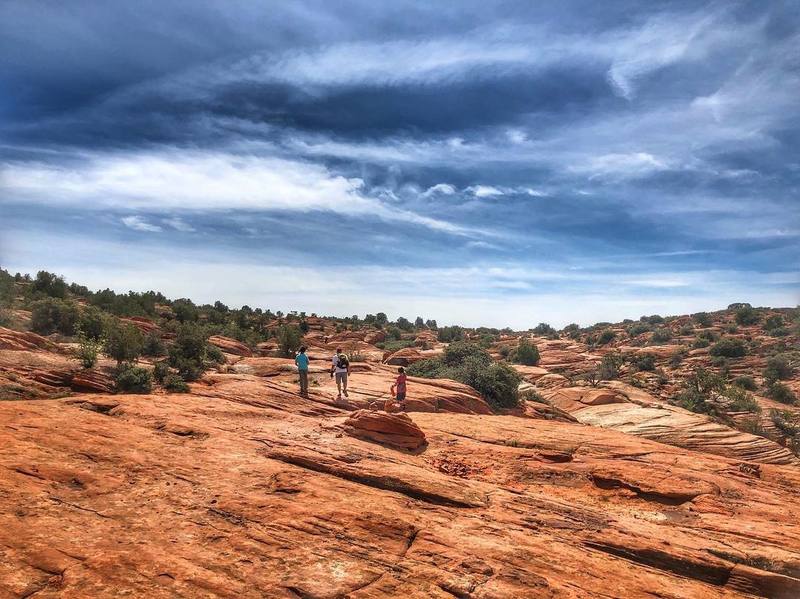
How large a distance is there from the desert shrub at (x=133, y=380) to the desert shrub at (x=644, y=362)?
46.9 metres

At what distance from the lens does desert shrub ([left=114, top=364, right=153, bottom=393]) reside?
16969 mm

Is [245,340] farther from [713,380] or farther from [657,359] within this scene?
[657,359]

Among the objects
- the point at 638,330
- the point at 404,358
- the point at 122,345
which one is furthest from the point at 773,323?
the point at 122,345

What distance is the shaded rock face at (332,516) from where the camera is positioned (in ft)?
21.9

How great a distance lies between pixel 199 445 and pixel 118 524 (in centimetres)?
377

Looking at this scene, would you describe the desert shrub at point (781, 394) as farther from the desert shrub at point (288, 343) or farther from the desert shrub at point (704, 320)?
the desert shrub at point (288, 343)

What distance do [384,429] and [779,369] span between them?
46.2 metres

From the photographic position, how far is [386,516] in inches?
354

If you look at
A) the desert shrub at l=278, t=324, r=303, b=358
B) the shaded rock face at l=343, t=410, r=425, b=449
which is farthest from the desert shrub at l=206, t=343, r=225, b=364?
the shaded rock face at l=343, t=410, r=425, b=449

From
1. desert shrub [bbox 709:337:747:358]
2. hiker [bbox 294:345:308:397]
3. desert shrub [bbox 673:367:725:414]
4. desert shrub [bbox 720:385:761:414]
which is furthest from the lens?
desert shrub [bbox 709:337:747:358]

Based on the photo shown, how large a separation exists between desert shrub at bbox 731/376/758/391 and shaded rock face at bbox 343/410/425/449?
1559 inches

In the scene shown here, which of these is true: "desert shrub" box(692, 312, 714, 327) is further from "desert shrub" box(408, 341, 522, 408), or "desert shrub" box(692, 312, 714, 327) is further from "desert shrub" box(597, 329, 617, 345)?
"desert shrub" box(408, 341, 522, 408)

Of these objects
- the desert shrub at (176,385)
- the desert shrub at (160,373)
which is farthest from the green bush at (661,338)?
the desert shrub at (160,373)

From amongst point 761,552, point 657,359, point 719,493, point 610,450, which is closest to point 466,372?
point 610,450
